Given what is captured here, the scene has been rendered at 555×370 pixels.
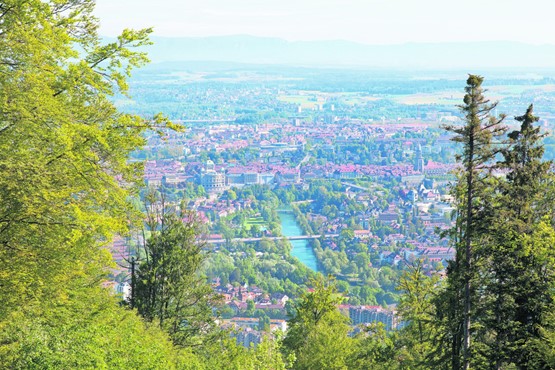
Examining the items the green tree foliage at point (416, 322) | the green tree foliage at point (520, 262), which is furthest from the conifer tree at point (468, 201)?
the green tree foliage at point (416, 322)

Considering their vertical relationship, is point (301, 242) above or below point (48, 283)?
below

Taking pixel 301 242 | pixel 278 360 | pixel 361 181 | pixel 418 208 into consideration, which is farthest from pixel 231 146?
pixel 278 360

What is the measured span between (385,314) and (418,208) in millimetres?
42233

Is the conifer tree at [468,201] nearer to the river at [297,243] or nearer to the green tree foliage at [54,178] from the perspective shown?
the green tree foliage at [54,178]

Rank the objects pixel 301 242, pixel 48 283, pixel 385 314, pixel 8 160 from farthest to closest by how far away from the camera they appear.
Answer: pixel 301 242 < pixel 385 314 < pixel 48 283 < pixel 8 160

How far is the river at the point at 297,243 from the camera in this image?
2414 inches

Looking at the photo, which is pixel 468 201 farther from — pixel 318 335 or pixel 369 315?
pixel 369 315

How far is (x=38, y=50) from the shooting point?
7.29m

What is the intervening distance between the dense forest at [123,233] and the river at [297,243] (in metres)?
44.3

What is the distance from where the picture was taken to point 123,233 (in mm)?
8125

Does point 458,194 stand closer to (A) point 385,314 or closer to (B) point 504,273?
(B) point 504,273

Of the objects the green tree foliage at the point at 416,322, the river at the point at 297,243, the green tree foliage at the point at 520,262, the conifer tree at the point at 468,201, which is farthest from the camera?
the river at the point at 297,243

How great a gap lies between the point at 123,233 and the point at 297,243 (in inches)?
2386

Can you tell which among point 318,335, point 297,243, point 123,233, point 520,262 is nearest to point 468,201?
point 520,262
